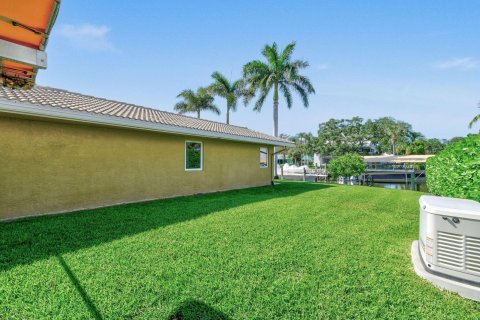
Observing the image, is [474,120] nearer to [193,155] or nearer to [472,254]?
[193,155]

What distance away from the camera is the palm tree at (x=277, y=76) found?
22.4m

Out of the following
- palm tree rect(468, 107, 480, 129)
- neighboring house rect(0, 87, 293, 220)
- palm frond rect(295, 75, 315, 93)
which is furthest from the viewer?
palm frond rect(295, 75, 315, 93)

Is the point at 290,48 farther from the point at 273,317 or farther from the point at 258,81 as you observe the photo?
the point at 273,317

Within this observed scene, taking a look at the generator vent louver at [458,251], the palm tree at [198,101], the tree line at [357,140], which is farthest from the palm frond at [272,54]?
the tree line at [357,140]

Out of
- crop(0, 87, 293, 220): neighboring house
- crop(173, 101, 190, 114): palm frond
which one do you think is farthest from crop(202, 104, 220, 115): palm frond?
crop(0, 87, 293, 220): neighboring house

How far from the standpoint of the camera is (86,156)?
23.8ft

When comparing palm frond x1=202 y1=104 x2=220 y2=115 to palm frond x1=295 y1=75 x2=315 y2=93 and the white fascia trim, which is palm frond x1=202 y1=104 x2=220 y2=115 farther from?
the white fascia trim

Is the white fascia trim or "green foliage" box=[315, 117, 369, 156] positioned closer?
the white fascia trim

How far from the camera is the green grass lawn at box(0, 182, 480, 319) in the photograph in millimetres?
2549

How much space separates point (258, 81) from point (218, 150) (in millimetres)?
13647

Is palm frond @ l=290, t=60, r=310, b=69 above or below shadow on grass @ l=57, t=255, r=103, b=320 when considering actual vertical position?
above

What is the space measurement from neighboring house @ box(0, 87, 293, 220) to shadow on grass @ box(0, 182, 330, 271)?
714 millimetres

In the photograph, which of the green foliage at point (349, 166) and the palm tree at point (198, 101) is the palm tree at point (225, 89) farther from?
the green foliage at point (349, 166)

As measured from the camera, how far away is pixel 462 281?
2.92 meters
